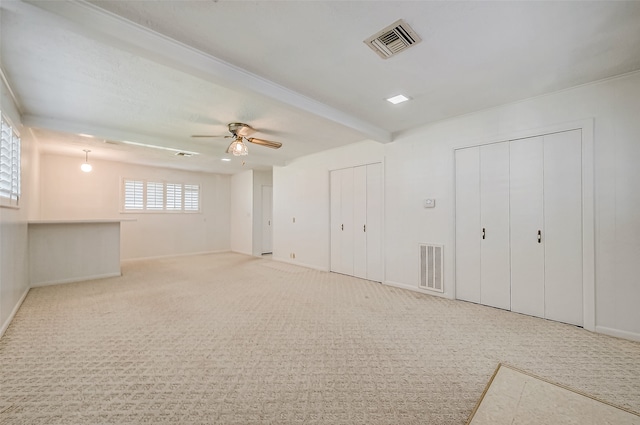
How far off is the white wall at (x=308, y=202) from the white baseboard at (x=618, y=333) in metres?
3.45

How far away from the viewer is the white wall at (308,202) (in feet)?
17.0

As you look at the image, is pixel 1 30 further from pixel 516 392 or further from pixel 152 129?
pixel 516 392

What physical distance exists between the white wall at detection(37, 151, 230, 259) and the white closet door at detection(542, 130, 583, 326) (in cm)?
799

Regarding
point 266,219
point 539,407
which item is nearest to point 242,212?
point 266,219

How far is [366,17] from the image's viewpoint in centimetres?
184

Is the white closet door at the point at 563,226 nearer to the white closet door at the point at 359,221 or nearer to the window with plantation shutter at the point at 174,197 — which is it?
the white closet door at the point at 359,221

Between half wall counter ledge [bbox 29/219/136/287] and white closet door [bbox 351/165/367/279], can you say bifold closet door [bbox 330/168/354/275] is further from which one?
half wall counter ledge [bbox 29/219/136/287]

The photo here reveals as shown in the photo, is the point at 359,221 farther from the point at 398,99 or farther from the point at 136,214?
the point at 136,214

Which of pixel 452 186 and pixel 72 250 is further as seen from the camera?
pixel 72 250

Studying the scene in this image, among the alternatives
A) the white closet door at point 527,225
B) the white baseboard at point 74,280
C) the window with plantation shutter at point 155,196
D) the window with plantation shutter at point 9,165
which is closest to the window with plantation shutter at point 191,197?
the window with plantation shutter at point 155,196

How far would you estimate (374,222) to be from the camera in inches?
187

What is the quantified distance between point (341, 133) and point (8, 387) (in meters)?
4.37

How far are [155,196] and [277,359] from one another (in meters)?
6.79

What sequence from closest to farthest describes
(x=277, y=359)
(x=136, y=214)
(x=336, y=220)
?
(x=277, y=359)
(x=336, y=220)
(x=136, y=214)
